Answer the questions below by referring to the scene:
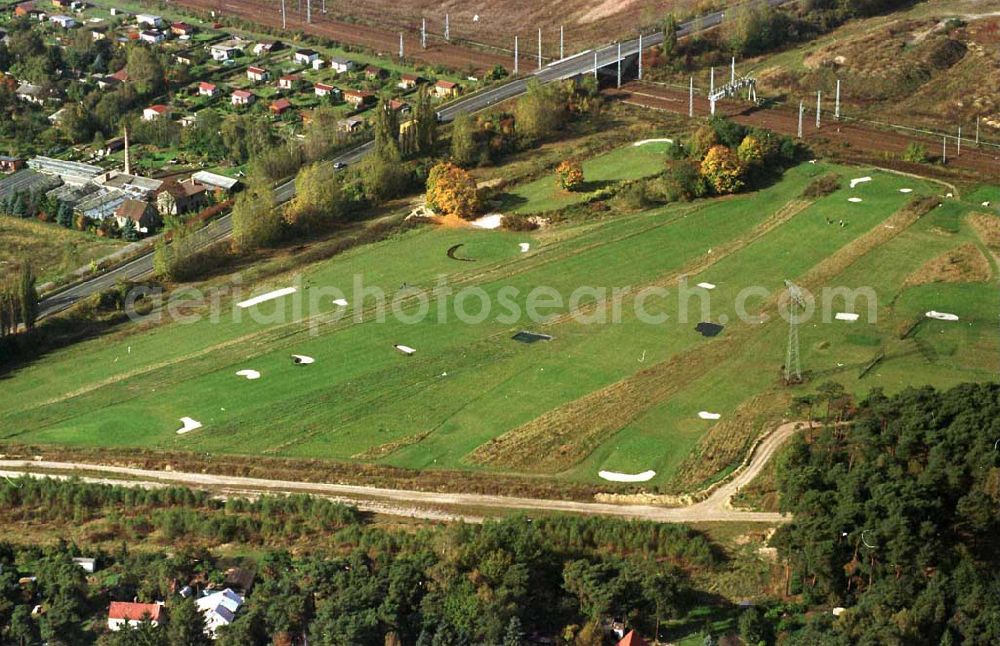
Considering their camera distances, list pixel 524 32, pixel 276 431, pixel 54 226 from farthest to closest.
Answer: pixel 524 32 → pixel 54 226 → pixel 276 431

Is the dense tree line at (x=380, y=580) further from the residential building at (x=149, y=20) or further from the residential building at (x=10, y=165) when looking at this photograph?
the residential building at (x=149, y=20)

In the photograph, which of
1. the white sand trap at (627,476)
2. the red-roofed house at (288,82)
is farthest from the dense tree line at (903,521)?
the red-roofed house at (288,82)

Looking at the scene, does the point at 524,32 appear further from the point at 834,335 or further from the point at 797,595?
the point at 797,595

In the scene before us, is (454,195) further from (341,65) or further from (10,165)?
(341,65)

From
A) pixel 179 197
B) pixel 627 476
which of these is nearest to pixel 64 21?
pixel 179 197

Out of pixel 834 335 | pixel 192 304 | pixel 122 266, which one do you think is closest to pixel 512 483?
pixel 834 335

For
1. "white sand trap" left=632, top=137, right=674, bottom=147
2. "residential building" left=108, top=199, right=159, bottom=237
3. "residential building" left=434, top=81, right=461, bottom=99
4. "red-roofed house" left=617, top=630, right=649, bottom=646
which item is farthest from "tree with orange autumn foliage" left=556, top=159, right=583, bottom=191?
"red-roofed house" left=617, top=630, right=649, bottom=646
